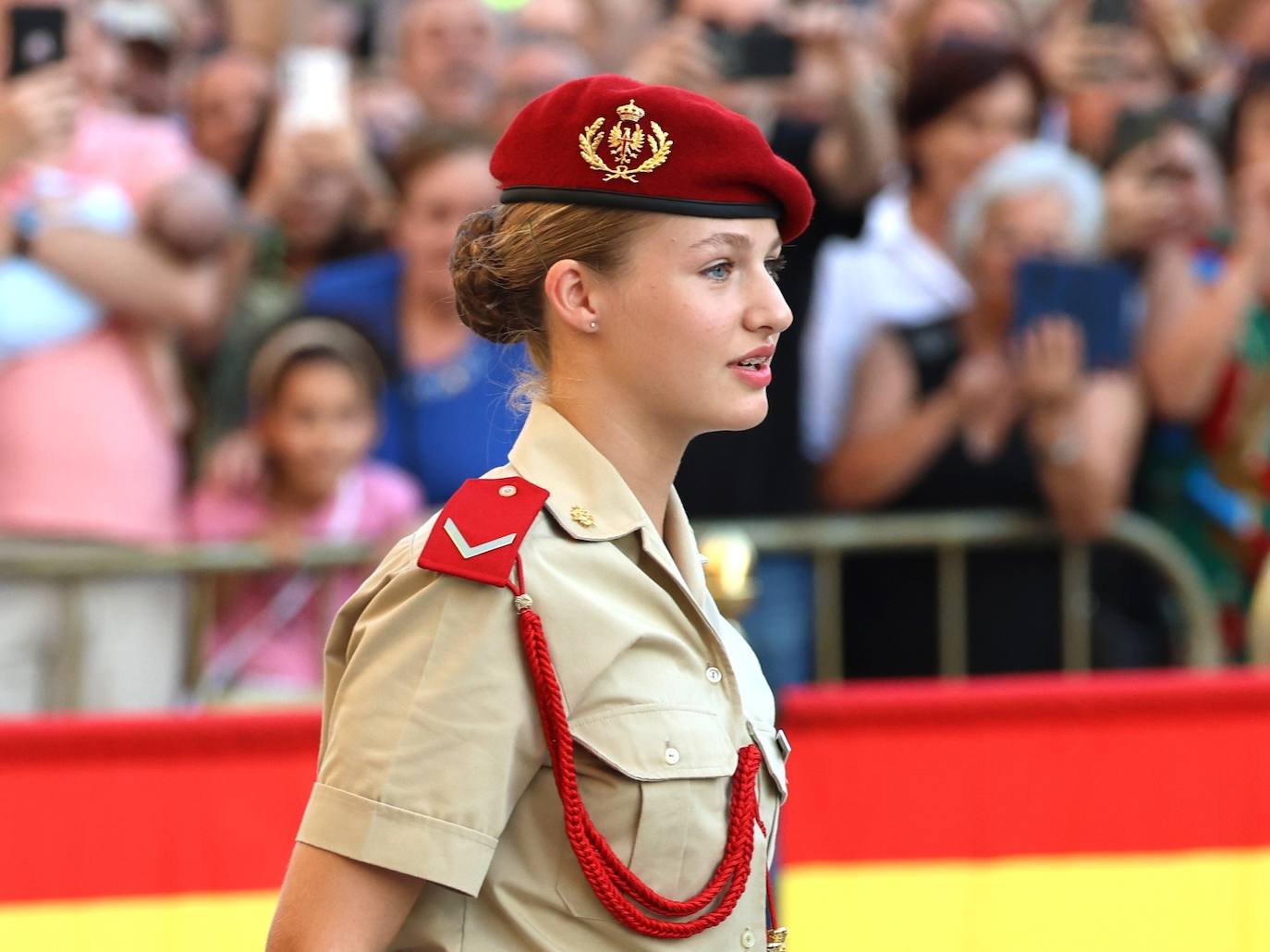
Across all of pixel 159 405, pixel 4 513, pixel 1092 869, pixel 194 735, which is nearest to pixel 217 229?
pixel 159 405

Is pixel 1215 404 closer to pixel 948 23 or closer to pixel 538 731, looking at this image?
pixel 948 23

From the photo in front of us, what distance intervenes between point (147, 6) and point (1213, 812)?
373 centimetres

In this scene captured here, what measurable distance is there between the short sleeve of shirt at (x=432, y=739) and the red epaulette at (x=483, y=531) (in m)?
0.02

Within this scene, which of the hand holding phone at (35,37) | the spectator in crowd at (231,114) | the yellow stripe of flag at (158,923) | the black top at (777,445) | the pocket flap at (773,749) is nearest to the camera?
the pocket flap at (773,749)

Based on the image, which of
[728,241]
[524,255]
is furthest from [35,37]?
[728,241]

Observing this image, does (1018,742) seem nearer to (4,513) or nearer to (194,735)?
(194,735)

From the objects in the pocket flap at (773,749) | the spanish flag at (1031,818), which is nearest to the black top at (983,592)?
the spanish flag at (1031,818)

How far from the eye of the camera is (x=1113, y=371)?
5070 mm

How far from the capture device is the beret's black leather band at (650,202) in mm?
2018

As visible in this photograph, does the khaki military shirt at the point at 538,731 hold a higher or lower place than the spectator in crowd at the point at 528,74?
lower

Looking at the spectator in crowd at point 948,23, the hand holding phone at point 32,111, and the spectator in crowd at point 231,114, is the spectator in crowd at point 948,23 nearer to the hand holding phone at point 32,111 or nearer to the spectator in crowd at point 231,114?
the spectator in crowd at point 231,114

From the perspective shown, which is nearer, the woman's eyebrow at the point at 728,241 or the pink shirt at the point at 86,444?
the woman's eyebrow at the point at 728,241

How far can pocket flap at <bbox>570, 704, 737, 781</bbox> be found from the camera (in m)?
1.97

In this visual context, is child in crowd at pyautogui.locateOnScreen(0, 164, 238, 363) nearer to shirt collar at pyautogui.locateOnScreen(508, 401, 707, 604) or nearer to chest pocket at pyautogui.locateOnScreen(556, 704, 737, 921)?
shirt collar at pyautogui.locateOnScreen(508, 401, 707, 604)
